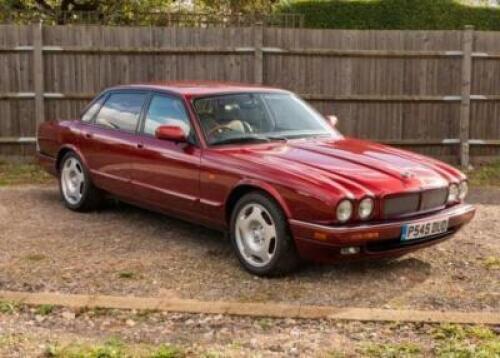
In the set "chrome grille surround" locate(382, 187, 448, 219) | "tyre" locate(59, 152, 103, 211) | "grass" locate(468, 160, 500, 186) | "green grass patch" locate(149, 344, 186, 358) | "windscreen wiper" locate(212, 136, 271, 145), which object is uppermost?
"windscreen wiper" locate(212, 136, 271, 145)

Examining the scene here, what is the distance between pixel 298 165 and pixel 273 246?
26.0 inches

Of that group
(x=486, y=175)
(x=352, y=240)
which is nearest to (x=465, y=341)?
(x=352, y=240)

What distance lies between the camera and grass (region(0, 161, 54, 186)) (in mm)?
10453

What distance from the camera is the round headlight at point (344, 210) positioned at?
527 cm

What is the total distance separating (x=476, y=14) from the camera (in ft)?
50.0

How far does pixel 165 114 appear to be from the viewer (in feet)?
22.7

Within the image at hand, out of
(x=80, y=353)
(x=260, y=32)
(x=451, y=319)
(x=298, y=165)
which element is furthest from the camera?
(x=260, y=32)

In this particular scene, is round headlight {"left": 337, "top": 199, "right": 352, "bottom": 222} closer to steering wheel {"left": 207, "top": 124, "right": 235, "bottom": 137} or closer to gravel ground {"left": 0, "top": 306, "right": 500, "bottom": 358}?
gravel ground {"left": 0, "top": 306, "right": 500, "bottom": 358}

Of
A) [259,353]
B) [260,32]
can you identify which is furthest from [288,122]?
[260,32]

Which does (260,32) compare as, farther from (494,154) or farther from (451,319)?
(451,319)

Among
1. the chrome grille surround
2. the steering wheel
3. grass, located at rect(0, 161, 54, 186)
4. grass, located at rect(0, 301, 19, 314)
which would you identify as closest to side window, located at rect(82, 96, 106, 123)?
the steering wheel

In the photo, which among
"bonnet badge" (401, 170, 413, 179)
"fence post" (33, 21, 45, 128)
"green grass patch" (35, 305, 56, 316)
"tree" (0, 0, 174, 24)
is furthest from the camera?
"tree" (0, 0, 174, 24)

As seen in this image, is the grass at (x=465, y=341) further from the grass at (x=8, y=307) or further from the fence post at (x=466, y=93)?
the fence post at (x=466, y=93)

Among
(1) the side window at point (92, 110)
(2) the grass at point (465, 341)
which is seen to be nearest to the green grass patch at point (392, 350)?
(2) the grass at point (465, 341)
